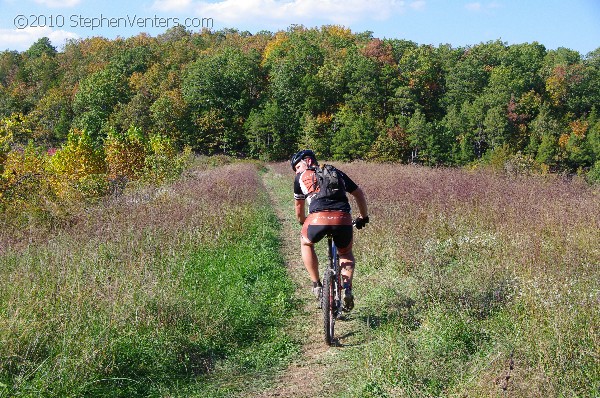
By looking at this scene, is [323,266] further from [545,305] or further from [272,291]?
[545,305]

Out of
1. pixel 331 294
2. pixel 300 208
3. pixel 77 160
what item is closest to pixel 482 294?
pixel 331 294

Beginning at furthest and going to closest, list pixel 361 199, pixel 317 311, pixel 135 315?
pixel 317 311
pixel 361 199
pixel 135 315

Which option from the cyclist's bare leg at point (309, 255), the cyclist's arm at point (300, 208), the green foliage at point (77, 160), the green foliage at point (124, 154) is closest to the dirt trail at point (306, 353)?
the cyclist's bare leg at point (309, 255)

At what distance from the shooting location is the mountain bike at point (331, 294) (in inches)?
185

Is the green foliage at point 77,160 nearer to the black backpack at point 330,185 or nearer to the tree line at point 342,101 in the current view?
the black backpack at point 330,185

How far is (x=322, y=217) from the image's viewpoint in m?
4.59

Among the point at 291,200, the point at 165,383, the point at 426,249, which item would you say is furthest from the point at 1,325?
the point at 291,200

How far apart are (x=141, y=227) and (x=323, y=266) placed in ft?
9.47

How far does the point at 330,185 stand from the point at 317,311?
1.91m

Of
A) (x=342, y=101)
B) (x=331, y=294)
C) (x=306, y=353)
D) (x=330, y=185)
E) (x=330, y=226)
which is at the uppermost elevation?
(x=342, y=101)

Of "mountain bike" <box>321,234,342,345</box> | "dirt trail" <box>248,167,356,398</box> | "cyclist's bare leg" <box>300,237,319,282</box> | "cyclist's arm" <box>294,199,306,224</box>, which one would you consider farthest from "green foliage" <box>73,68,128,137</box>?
"mountain bike" <box>321,234,342,345</box>

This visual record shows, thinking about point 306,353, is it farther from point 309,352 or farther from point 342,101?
point 342,101

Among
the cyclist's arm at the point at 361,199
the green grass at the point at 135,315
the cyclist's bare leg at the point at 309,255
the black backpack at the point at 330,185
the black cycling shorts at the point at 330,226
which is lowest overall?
the green grass at the point at 135,315

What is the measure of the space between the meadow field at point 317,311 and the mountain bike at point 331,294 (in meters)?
0.24
